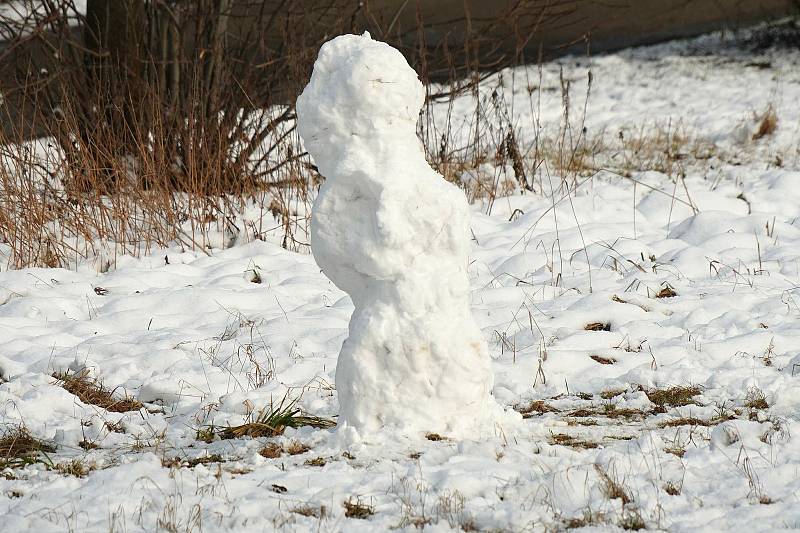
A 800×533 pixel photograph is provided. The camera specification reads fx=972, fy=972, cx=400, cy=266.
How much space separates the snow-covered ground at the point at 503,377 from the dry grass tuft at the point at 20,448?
2.1 inches

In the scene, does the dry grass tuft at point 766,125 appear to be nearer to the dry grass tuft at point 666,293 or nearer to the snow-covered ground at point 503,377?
the snow-covered ground at point 503,377

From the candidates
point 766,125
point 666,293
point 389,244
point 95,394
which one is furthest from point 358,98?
point 766,125

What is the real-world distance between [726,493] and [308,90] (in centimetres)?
180

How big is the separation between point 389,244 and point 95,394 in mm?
1594

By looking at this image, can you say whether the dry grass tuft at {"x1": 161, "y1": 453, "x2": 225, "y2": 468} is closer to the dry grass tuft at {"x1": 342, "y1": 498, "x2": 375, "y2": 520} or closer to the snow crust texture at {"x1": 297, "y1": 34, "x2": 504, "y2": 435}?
the snow crust texture at {"x1": 297, "y1": 34, "x2": 504, "y2": 435}

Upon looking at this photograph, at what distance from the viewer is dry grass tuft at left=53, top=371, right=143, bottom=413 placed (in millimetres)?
3869

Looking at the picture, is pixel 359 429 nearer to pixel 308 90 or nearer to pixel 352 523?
pixel 352 523

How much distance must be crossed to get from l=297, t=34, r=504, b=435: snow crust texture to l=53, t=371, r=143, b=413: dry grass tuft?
3.62ft

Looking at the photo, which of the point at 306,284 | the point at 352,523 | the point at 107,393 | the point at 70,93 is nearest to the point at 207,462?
the point at 352,523

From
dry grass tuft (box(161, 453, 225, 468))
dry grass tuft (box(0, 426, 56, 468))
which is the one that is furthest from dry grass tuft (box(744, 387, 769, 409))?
dry grass tuft (box(0, 426, 56, 468))

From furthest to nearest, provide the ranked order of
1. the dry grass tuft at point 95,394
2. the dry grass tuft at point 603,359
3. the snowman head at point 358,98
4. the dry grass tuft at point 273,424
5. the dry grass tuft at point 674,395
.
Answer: the dry grass tuft at point 603,359 → the dry grass tuft at point 95,394 → the dry grass tuft at point 674,395 → the dry grass tuft at point 273,424 → the snowman head at point 358,98

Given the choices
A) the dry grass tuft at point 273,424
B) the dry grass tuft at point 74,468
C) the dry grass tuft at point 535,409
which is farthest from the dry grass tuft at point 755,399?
the dry grass tuft at point 74,468

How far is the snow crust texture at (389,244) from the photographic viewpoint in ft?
10.2

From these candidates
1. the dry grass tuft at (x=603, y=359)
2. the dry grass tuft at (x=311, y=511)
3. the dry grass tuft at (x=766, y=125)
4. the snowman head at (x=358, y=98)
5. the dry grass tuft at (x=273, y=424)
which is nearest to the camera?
the dry grass tuft at (x=311, y=511)
